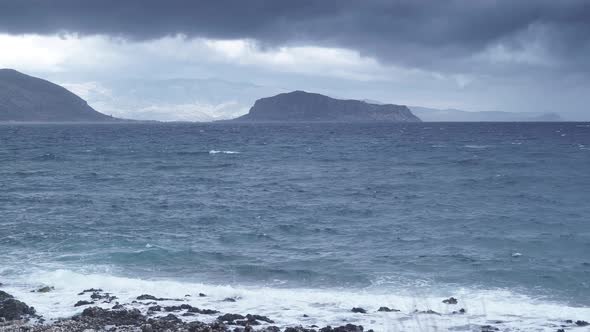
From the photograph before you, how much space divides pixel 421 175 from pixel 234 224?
27.4 m

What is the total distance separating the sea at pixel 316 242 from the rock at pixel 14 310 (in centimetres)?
66

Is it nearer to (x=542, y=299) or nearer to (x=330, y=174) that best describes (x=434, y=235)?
(x=542, y=299)

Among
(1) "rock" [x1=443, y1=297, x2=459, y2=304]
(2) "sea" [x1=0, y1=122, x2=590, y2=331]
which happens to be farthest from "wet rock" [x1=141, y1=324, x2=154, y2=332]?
(1) "rock" [x1=443, y1=297, x2=459, y2=304]

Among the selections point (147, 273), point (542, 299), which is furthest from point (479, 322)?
point (147, 273)

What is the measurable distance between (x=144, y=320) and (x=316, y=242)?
14472mm

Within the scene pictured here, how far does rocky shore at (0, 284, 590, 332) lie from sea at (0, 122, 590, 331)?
0.62 m

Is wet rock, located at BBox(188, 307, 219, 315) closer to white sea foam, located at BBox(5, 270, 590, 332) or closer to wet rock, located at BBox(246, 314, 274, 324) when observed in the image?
white sea foam, located at BBox(5, 270, 590, 332)

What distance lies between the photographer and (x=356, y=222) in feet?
120

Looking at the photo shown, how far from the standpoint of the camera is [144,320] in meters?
18.2

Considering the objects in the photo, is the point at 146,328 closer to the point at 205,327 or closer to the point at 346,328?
the point at 205,327

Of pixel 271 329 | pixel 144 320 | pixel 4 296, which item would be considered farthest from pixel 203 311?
pixel 4 296

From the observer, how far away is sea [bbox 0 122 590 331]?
2131 cm

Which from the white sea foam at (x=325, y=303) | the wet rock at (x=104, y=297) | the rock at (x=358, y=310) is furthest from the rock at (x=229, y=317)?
the wet rock at (x=104, y=297)

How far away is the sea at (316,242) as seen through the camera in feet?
69.9
